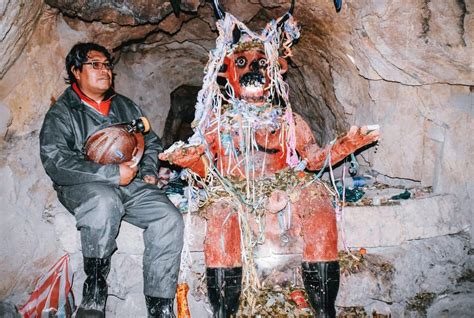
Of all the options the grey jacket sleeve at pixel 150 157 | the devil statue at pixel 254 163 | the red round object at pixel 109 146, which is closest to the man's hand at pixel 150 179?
the grey jacket sleeve at pixel 150 157

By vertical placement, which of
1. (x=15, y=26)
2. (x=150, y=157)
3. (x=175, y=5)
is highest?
(x=175, y=5)

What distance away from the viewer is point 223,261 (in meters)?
3.25

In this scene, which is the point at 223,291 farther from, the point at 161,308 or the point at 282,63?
the point at 282,63

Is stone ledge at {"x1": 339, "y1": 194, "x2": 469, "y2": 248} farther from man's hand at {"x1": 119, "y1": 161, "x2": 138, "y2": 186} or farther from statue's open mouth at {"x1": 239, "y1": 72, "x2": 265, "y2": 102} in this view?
man's hand at {"x1": 119, "y1": 161, "x2": 138, "y2": 186}

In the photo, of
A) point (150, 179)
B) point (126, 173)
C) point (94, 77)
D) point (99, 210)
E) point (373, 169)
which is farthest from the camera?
point (373, 169)

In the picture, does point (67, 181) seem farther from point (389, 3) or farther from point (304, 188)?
point (389, 3)

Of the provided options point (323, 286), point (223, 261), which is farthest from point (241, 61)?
point (323, 286)

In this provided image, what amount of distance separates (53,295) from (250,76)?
2568 millimetres

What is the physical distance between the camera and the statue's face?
3.85 metres

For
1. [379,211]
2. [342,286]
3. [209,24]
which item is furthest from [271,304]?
[209,24]

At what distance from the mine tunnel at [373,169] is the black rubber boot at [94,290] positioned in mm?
473

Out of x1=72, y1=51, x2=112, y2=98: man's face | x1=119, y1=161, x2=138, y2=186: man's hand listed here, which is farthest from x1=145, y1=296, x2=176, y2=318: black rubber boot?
x1=72, y1=51, x2=112, y2=98: man's face

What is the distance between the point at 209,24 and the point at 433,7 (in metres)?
2.92

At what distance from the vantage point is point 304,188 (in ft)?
11.4
